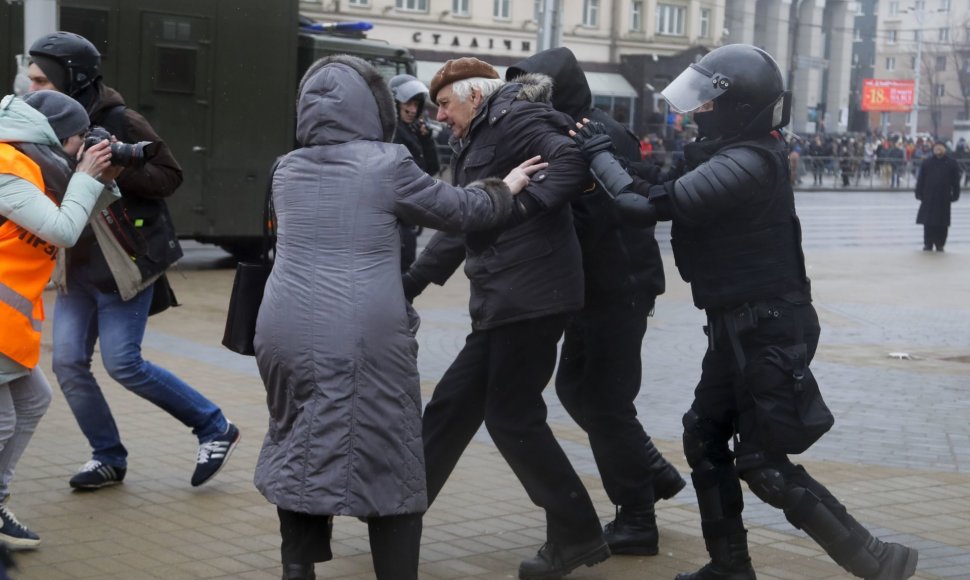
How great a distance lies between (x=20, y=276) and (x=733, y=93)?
7.93ft

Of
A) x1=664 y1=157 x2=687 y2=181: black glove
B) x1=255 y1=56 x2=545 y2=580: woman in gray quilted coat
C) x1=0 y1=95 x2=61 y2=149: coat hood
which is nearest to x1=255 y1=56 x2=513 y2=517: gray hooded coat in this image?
x1=255 y1=56 x2=545 y2=580: woman in gray quilted coat

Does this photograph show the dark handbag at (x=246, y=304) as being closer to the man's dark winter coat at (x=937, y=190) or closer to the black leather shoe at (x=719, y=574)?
the black leather shoe at (x=719, y=574)

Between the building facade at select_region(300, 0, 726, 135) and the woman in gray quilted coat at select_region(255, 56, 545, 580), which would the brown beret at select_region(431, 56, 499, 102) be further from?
the building facade at select_region(300, 0, 726, 135)

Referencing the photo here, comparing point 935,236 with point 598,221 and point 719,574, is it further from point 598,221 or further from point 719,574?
point 719,574

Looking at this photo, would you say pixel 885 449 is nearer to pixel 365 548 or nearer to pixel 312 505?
pixel 365 548

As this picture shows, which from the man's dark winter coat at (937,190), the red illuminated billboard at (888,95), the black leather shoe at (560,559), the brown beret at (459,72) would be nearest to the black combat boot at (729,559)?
the black leather shoe at (560,559)

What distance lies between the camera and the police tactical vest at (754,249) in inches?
182

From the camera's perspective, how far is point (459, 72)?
498 centimetres

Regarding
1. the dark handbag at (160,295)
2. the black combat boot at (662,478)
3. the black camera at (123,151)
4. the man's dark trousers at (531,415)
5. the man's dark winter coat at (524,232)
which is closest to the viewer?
the man's dark winter coat at (524,232)

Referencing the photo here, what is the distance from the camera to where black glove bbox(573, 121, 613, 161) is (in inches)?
185

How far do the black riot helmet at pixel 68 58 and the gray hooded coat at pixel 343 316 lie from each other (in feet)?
6.20

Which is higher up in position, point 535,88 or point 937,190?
point 535,88

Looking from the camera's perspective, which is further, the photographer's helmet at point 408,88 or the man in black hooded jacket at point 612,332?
the photographer's helmet at point 408,88

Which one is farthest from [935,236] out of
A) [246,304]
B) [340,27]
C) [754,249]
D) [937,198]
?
[246,304]
